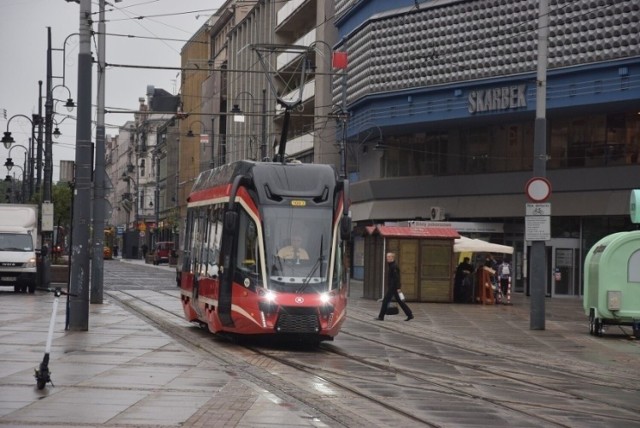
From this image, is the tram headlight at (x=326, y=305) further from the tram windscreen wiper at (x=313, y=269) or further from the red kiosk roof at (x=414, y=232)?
the red kiosk roof at (x=414, y=232)

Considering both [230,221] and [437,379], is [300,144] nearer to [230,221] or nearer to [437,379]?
[230,221]

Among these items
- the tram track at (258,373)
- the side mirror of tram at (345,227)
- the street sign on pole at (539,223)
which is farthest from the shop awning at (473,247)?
the side mirror of tram at (345,227)

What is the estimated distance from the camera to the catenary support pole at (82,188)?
25906 mm

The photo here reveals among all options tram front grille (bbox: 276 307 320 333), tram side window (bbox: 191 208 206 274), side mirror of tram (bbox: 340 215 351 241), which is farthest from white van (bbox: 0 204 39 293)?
tram front grille (bbox: 276 307 320 333)

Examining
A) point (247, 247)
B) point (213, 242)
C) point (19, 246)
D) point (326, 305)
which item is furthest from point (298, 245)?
point (19, 246)

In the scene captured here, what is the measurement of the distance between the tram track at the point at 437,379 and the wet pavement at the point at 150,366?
0.45 metres

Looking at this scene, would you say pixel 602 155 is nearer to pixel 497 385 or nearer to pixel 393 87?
pixel 393 87

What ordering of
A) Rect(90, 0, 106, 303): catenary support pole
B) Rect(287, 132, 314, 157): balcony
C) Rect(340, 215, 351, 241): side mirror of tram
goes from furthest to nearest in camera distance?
Rect(287, 132, 314, 157): balcony, Rect(90, 0, 106, 303): catenary support pole, Rect(340, 215, 351, 241): side mirror of tram

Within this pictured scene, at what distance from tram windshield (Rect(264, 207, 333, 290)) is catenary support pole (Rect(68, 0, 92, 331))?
180 inches

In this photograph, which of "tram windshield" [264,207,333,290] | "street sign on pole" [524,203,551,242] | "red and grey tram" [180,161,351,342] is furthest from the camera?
"street sign on pole" [524,203,551,242]

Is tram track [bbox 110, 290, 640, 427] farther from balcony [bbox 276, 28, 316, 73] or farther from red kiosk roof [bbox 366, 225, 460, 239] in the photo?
balcony [bbox 276, 28, 316, 73]

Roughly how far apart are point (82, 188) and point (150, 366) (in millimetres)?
8205

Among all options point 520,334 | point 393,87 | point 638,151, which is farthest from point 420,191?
point 520,334

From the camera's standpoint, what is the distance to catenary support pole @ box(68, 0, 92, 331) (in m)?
25.9
